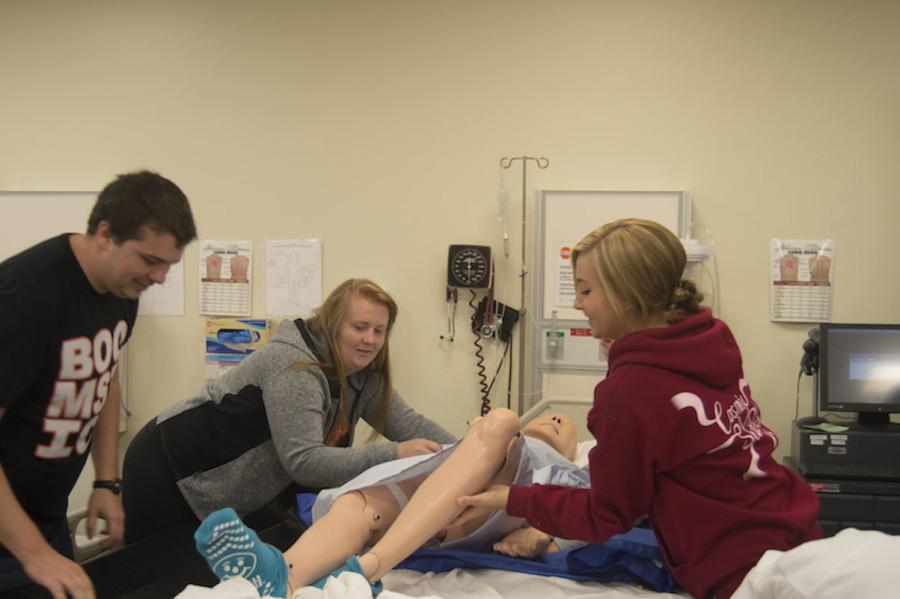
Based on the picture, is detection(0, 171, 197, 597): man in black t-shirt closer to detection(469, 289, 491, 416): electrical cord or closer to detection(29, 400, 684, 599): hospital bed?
detection(29, 400, 684, 599): hospital bed

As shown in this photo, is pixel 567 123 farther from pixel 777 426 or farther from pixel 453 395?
pixel 777 426

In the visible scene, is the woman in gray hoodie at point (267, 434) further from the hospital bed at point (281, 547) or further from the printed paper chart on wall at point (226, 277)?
the printed paper chart on wall at point (226, 277)

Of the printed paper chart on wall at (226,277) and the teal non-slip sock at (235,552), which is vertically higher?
the printed paper chart on wall at (226,277)

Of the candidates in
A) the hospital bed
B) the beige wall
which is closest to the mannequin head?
the beige wall

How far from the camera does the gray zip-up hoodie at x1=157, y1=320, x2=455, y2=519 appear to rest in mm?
1928

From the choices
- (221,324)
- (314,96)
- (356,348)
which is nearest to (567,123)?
(314,96)

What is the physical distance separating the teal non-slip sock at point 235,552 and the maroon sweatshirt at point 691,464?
0.56m

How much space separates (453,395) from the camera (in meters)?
3.19

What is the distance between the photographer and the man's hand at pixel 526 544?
1641 mm

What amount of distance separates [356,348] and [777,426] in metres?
1.93

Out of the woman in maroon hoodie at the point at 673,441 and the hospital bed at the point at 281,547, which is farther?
the hospital bed at the point at 281,547

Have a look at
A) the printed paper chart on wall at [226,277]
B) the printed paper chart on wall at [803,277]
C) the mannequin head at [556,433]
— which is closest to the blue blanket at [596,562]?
the mannequin head at [556,433]

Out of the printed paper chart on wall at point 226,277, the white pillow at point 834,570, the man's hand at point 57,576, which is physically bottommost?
the man's hand at point 57,576

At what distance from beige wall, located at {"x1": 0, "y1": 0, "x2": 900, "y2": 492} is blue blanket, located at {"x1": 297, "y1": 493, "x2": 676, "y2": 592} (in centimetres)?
157
